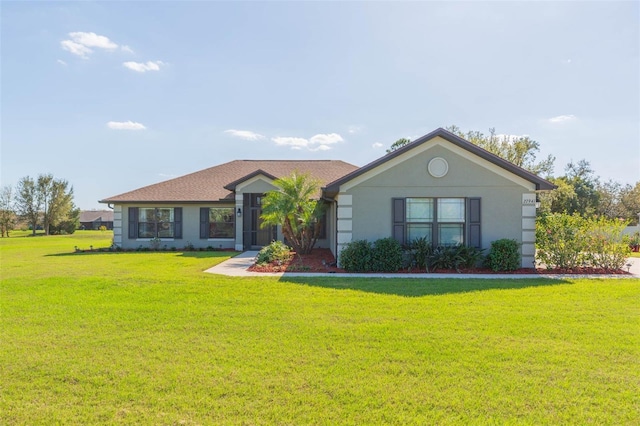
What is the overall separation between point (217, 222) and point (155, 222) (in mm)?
3483

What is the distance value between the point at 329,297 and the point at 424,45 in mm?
10134

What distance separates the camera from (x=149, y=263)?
500 inches

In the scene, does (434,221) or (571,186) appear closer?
(434,221)

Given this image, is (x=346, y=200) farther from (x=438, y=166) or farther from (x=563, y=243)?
(x=563, y=243)

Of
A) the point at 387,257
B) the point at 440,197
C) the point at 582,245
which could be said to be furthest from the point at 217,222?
the point at 582,245

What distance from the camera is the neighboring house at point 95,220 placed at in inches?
2889

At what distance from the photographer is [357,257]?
1091 cm

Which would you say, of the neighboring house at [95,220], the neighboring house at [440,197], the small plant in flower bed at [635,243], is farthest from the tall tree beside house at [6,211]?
the small plant in flower bed at [635,243]

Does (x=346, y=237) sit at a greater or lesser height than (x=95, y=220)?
lesser

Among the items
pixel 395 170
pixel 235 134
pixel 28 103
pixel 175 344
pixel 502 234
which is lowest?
→ pixel 175 344

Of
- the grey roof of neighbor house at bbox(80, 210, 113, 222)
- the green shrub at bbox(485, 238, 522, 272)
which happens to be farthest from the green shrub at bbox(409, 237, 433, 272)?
the grey roof of neighbor house at bbox(80, 210, 113, 222)

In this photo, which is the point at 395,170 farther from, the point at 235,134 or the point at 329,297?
the point at 235,134

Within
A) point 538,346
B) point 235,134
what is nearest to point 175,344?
point 538,346

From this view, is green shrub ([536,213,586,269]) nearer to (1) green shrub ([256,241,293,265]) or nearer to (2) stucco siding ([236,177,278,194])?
(1) green shrub ([256,241,293,265])
